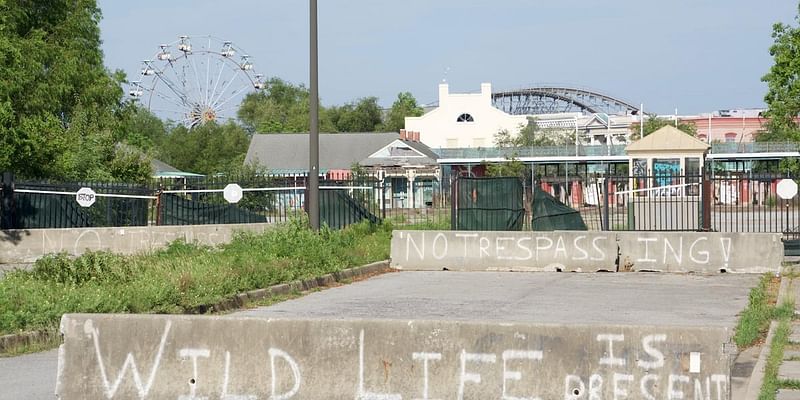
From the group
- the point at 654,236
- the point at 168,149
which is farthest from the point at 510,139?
the point at 654,236

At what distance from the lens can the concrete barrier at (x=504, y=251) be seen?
20891 millimetres

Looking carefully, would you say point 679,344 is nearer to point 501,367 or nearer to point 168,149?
point 501,367

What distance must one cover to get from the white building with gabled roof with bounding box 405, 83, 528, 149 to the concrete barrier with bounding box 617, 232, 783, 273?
308ft

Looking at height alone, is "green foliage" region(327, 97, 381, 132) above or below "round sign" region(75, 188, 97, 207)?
above

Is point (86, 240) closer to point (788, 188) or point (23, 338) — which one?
point (23, 338)

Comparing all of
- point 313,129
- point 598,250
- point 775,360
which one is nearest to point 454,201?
point 313,129

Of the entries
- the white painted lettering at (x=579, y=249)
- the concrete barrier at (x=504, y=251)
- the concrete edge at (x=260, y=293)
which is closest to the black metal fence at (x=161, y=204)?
the concrete barrier at (x=504, y=251)

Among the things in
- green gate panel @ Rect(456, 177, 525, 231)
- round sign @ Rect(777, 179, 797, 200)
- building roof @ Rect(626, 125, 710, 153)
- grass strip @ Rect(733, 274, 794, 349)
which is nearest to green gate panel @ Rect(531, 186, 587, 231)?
green gate panel @ Rect(456, 177, 525, 231)

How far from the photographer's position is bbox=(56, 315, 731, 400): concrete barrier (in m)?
7.16

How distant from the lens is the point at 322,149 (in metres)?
87.9

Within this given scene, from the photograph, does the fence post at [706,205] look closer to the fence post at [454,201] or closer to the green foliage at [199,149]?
the fence post at [454,201]

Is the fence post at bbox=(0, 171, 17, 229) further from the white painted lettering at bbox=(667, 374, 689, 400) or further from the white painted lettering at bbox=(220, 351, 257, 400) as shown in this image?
the white painted lettering at bbox=(667, 374, 689, 400)

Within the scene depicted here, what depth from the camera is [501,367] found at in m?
7.42

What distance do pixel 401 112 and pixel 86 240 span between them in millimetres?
108571
